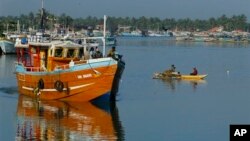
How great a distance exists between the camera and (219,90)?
5509 centimetres

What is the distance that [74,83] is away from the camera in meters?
41.9

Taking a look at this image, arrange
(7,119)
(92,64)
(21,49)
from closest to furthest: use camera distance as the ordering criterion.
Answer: (7,119) → (92,64) → (21,49)

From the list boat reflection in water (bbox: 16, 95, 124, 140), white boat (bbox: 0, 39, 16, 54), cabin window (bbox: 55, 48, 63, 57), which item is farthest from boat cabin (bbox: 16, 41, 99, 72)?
white boat (bbox: 0, 39, 16, 54)

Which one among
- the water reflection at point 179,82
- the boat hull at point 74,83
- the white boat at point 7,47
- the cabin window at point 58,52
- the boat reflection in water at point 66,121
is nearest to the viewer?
the boat reflection in water at point 66,121

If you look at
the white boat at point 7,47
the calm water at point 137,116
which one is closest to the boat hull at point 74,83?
the calm water at point 137,116

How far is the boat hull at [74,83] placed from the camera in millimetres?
41031

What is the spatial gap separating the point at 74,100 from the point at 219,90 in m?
16.4

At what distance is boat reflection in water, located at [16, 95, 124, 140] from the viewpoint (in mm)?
31531

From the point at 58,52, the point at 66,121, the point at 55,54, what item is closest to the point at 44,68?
Result: the point at 55,54

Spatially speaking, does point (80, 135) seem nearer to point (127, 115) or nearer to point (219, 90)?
point (127, 115)

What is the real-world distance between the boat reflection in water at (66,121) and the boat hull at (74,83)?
0.57 m

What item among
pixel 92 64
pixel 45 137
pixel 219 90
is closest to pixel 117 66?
pixel 92 64

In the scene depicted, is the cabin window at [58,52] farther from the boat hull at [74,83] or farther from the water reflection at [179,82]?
the water reflection at [179,82]

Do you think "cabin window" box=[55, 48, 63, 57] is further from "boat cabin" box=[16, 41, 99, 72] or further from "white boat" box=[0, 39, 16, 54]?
"white boat" box=[0, 39, 16, 54]
